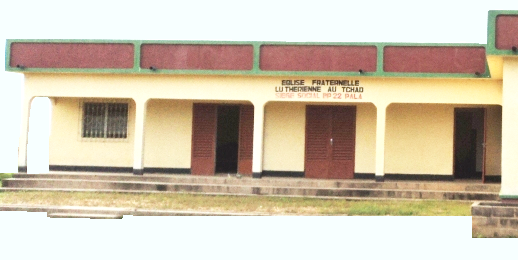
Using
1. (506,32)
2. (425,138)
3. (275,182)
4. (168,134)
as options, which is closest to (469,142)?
(425,138)

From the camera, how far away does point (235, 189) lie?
16391 millimetres

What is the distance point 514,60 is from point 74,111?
11.3 meters

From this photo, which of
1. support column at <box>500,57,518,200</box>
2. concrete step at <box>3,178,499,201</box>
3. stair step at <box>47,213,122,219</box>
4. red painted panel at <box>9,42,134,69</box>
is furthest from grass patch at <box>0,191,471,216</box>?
red painted panel at <box>9,42,134,69</box>

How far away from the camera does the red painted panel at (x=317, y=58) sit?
54.7 ft

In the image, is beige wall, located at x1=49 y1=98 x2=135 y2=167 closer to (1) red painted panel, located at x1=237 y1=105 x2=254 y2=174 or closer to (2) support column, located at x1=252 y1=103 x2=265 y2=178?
(1) red painted panel, located at x1=237 y1=105 x2=254 y2=174

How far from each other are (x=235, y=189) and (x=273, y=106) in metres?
2.76

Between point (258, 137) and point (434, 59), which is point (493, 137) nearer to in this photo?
point (434, 59)

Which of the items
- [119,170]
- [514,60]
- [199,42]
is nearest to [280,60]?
[199,42]

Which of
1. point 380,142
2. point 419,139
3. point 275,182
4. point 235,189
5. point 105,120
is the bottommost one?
point 235,189

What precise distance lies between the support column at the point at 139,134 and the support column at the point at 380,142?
548 centimetres

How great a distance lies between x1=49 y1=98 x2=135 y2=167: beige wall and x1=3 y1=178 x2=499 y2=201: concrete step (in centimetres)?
178

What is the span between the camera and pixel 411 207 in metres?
14.7

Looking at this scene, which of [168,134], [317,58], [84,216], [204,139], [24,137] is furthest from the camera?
[168,134]

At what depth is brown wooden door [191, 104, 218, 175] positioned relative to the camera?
1834 cm
